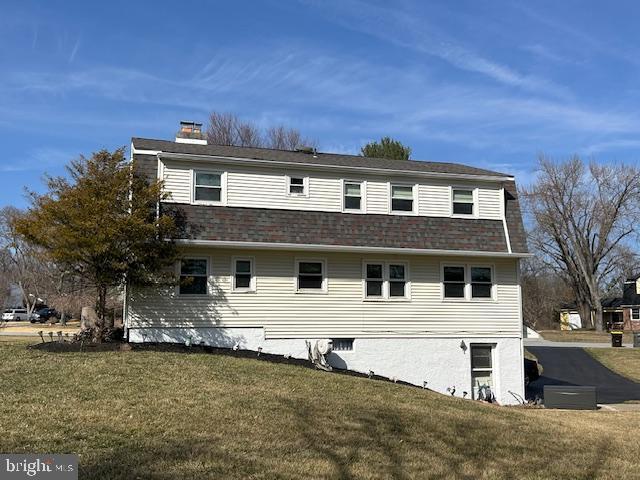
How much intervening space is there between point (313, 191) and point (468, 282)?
17.9ft

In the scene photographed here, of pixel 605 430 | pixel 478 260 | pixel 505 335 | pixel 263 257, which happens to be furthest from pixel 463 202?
pixel 605 430

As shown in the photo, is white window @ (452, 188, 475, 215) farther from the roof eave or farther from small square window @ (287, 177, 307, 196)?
small square window @ (287, 177, 307, 196)

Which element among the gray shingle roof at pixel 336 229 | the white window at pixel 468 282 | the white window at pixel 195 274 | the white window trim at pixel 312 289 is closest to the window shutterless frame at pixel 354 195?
the gray shingle roof at pixel 336 229

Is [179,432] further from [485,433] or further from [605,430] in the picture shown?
[605,430]

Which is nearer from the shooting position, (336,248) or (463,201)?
(336,248)

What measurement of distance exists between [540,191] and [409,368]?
131 ft

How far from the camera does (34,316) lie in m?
60.7

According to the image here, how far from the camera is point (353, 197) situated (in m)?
18.4

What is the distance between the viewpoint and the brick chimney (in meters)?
21.1

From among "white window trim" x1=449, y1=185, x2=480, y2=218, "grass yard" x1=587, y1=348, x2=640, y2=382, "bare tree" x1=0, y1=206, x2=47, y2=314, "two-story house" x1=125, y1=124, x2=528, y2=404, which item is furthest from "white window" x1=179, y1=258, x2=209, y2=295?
"bare tree" x1=0, y1=206, x2=47, y2=314

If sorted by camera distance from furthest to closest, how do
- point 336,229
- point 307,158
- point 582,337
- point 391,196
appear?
point 582,337 < point 307,158 < point 391,196 < point 336,229

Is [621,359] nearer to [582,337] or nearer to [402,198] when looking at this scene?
[582,337]

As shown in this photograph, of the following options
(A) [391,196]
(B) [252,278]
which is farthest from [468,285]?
(B) [252,278]

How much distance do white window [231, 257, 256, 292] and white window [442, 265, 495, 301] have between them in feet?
19.0
